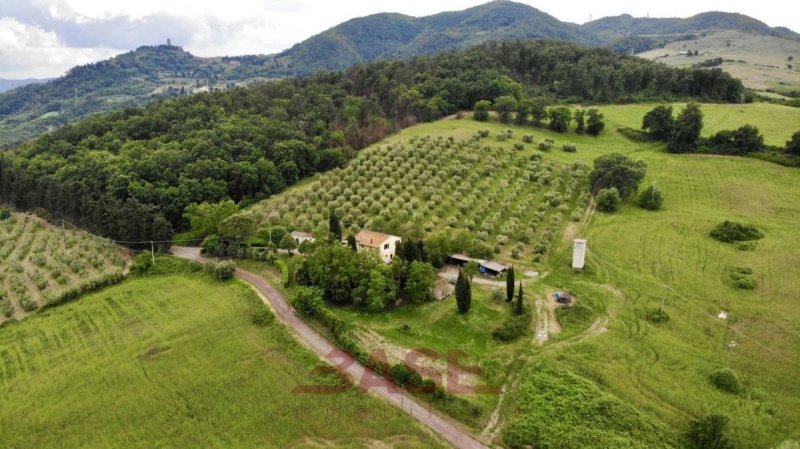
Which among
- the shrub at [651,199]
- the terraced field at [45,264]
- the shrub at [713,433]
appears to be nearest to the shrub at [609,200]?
the shrub at [651,199]

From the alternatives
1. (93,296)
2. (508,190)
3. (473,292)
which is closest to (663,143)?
(508,190)

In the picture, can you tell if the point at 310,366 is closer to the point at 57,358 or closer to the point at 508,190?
the point at 57,358

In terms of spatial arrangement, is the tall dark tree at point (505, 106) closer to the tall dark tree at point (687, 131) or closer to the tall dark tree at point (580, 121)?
the tall dark tree at point (580, 121)

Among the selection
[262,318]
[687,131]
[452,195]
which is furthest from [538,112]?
[262,318]

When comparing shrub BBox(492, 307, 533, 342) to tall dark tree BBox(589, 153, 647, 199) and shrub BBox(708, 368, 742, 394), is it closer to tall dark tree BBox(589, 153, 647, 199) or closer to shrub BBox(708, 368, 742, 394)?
shrub BBox(708, 368, 742, 394)

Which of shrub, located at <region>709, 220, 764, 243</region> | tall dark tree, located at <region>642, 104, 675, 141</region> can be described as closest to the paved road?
shrub, located at <region>709, 220, 764, 243</region>

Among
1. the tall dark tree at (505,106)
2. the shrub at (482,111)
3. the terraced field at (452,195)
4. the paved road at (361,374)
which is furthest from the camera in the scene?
the shrub at (482,111)
